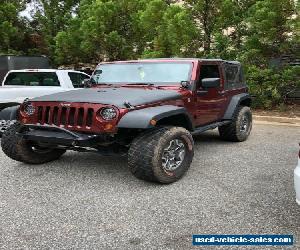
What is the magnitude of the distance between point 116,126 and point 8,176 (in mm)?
1876

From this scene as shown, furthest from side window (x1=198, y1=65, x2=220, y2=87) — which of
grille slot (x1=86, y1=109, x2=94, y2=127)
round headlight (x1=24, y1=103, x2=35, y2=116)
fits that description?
round headlight (x1=24, y1=103, x2=35, y2=116)

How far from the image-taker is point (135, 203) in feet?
13.8

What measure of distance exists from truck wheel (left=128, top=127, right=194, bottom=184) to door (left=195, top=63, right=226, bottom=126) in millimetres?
1034

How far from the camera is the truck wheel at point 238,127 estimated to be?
7.08m

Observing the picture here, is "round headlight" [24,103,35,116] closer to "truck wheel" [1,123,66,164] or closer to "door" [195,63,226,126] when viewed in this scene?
"truck wheel" [1,123,66,164]

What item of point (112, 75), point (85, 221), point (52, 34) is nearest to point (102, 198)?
point (85, 221)

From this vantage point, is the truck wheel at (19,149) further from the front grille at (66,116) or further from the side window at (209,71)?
the side window at (209,71)

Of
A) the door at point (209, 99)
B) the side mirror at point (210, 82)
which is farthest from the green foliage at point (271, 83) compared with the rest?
the side mirror at point (210, 82)

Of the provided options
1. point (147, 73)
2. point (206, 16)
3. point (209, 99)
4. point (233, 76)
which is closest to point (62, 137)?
point (147, 73)

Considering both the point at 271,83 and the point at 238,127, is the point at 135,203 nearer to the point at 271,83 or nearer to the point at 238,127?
the point at 238,127

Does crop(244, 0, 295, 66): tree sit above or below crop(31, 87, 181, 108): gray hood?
above

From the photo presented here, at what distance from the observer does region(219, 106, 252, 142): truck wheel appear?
7082 millimetres

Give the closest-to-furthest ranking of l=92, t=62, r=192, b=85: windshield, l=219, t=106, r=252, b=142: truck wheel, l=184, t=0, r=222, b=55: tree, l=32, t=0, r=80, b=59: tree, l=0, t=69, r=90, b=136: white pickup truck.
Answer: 1. l=92, t=62, r=192, b=85: windshield
2. l=219, t=106, r=252, b=142: truck wheel
3. l=0, t=69, r=90, b=136: white pickup truck
4. l=184, t=0, r=222, b=55: tree
5. l=32, t=0, r=80, b=59: tree

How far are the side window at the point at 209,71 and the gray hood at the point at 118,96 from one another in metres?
0.82
